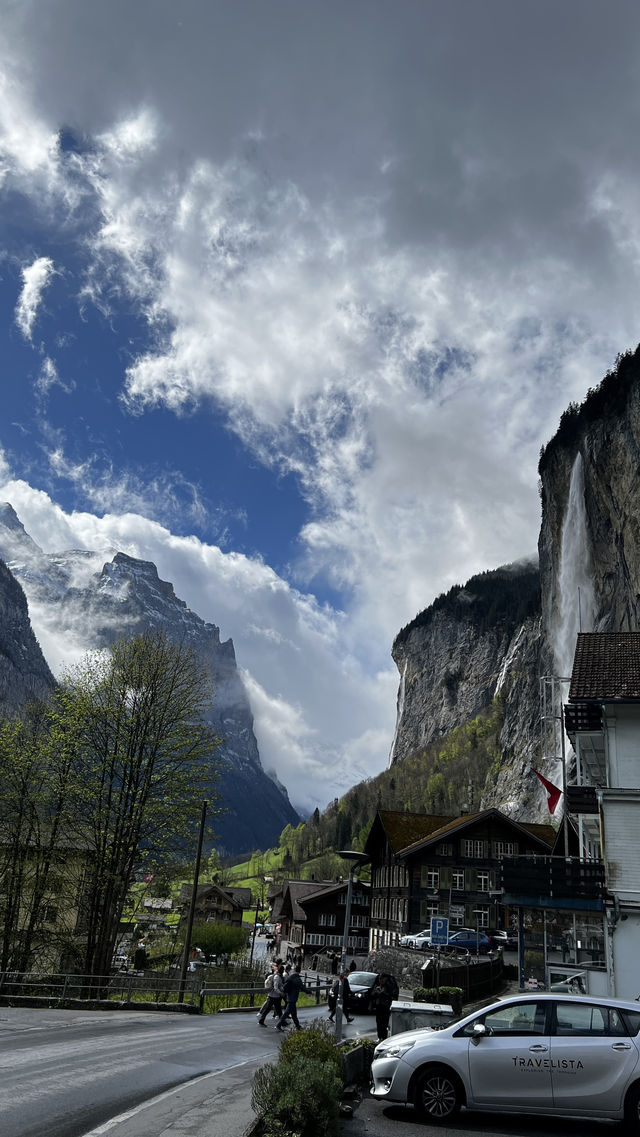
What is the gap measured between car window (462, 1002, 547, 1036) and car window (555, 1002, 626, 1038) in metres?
0.22

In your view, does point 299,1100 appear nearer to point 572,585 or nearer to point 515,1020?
point 515,1020

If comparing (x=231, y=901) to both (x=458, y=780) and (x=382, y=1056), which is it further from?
(x=382, y=1056)

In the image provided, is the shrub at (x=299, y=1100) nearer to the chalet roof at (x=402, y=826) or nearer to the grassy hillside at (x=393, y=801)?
the chalet roof at (x=402, y=826)

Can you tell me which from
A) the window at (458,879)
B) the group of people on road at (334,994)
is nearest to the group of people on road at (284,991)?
the group of people on road at (334,994)

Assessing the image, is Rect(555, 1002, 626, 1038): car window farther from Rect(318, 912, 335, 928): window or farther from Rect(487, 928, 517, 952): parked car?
Rect(318, 912, 335, 928): window

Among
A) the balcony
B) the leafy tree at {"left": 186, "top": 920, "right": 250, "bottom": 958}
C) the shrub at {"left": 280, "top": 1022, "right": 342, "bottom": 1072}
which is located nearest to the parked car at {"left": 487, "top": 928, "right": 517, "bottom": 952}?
the balcony

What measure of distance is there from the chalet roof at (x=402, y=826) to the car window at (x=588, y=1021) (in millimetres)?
51140

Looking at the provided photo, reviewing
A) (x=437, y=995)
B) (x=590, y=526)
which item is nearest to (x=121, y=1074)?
(x=437, y=995)

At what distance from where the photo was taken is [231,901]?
11338cm

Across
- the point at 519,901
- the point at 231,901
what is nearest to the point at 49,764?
the point at 519,901

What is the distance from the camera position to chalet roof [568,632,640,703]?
80.5 ft

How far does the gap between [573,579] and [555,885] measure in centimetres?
7997

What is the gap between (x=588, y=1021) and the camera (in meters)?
9.59

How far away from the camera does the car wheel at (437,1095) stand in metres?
9.57
